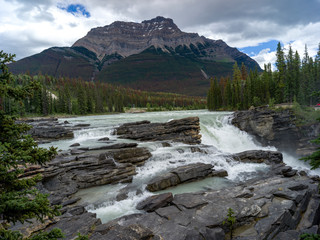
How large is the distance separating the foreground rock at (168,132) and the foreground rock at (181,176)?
1241 cm

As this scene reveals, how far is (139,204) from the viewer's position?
12.4 meters

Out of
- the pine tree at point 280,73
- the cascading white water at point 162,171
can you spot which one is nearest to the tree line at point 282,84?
the pine tree at point 280,73

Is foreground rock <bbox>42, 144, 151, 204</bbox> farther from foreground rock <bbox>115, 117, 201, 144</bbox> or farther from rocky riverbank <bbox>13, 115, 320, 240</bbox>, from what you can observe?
foreground rock <bbox>115, 117, 201, 144</bbox>

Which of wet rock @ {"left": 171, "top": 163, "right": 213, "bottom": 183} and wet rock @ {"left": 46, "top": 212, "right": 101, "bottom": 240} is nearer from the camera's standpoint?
wet rock @ {"left": 46, "top": 212, "right": 101, "bottom": 240}

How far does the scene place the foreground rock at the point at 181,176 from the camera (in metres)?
15.0

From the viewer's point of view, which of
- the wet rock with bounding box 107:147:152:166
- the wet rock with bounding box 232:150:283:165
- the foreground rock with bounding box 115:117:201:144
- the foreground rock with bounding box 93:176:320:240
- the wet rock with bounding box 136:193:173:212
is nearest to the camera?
the foreground rock with bounding box 93:176:320:240

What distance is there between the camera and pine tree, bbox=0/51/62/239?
13.7 feet

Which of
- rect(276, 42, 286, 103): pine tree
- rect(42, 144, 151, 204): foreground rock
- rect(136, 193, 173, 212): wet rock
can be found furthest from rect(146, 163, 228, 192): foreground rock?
rect(276, 42, 286, 103): pine tree

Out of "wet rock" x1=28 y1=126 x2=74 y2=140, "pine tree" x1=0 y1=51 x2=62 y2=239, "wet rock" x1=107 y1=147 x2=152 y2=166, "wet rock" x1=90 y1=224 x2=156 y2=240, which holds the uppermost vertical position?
"pine tree" x1=0 y1=51 x2=62 y2=239

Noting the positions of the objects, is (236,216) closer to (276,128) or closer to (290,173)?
(290,173)

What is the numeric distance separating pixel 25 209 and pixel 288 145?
45.1m

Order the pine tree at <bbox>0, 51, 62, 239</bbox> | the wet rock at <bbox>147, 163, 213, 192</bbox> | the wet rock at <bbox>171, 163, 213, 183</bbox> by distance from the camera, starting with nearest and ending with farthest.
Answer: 1. the pine tree at <bbox>0, 51, 62, 239</bbox>
2. the wet rock at <bbox>147, 163, 213, 192</bbox>
3. the wet rock at <bbox>171, 163, 213, 183</bbox>

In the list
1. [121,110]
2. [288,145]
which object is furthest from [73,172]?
[121,110]

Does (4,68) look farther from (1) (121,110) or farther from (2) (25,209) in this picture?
(1) (121,110)
